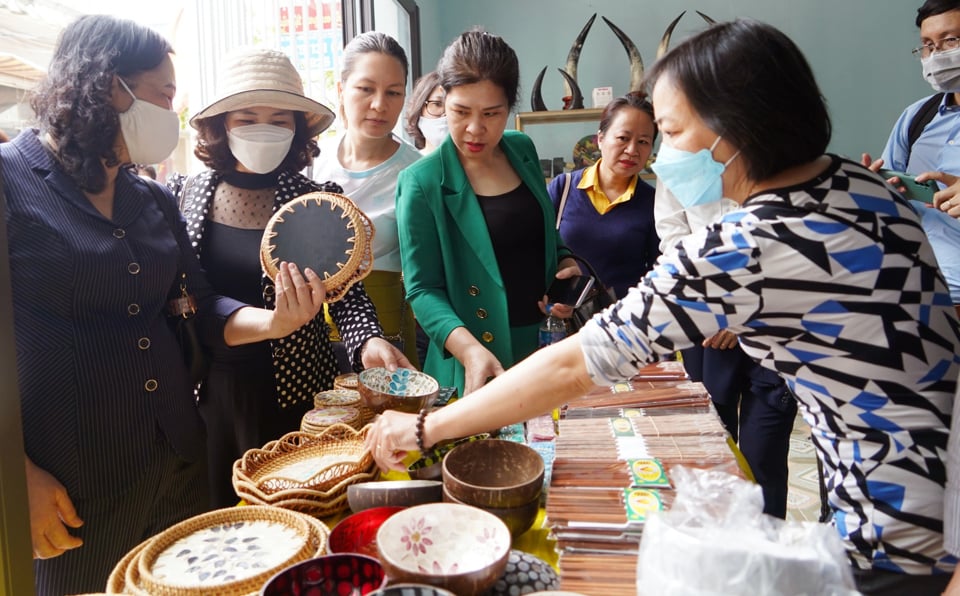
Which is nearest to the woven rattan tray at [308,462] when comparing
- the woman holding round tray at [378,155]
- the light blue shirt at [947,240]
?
the woman holding round tray at [378,155]

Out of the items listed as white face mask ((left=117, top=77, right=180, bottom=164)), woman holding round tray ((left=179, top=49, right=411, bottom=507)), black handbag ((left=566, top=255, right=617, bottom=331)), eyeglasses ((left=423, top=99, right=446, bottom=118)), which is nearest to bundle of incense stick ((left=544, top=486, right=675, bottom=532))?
woman holding round tray ((left=179, top=49, right=411, bottom=507))

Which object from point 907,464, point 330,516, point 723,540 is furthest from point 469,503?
point 907,464

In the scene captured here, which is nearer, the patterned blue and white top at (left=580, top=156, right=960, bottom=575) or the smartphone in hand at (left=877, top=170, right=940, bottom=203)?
the patterned blue and white top at (left=580, top=156, right=960, bottom=575)

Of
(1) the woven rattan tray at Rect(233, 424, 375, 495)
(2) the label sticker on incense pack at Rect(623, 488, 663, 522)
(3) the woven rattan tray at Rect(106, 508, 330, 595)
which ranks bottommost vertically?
(1) the woven rattan tray at Rect(233, 424, 375, 495)

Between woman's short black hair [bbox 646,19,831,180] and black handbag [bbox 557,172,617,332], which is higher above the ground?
woman's short black hair [bbox 646,19,831,180]

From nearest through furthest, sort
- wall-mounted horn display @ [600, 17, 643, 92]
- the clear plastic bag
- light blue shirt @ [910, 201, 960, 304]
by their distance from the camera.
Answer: the clear plastic bag
light blue shirt @ [910, 201, 960, 304]
wall-mounted horn display @ [600, 17, 643, 92]

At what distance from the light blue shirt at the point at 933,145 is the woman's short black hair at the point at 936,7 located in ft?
1.00

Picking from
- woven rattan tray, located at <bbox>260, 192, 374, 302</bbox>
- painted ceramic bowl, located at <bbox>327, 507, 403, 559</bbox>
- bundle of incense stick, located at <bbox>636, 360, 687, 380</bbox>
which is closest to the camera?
painted ceramic bowl, located at <bbox>327, 507, 403, 559</bbox>

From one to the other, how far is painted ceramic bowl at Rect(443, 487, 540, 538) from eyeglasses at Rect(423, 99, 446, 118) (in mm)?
2130

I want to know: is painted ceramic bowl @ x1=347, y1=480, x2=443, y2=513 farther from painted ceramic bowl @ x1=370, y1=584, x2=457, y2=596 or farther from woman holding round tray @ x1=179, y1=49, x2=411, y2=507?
woman holding round tray @ x1=179, y1=49, x2=411, y2=507

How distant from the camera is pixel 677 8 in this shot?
526 cm

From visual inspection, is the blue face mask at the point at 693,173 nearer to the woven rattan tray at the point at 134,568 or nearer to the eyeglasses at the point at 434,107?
the woven rattan tray at the point at 134,568

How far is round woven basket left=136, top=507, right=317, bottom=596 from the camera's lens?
83cm

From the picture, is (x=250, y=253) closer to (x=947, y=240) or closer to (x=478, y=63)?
(x=478, y=63)
